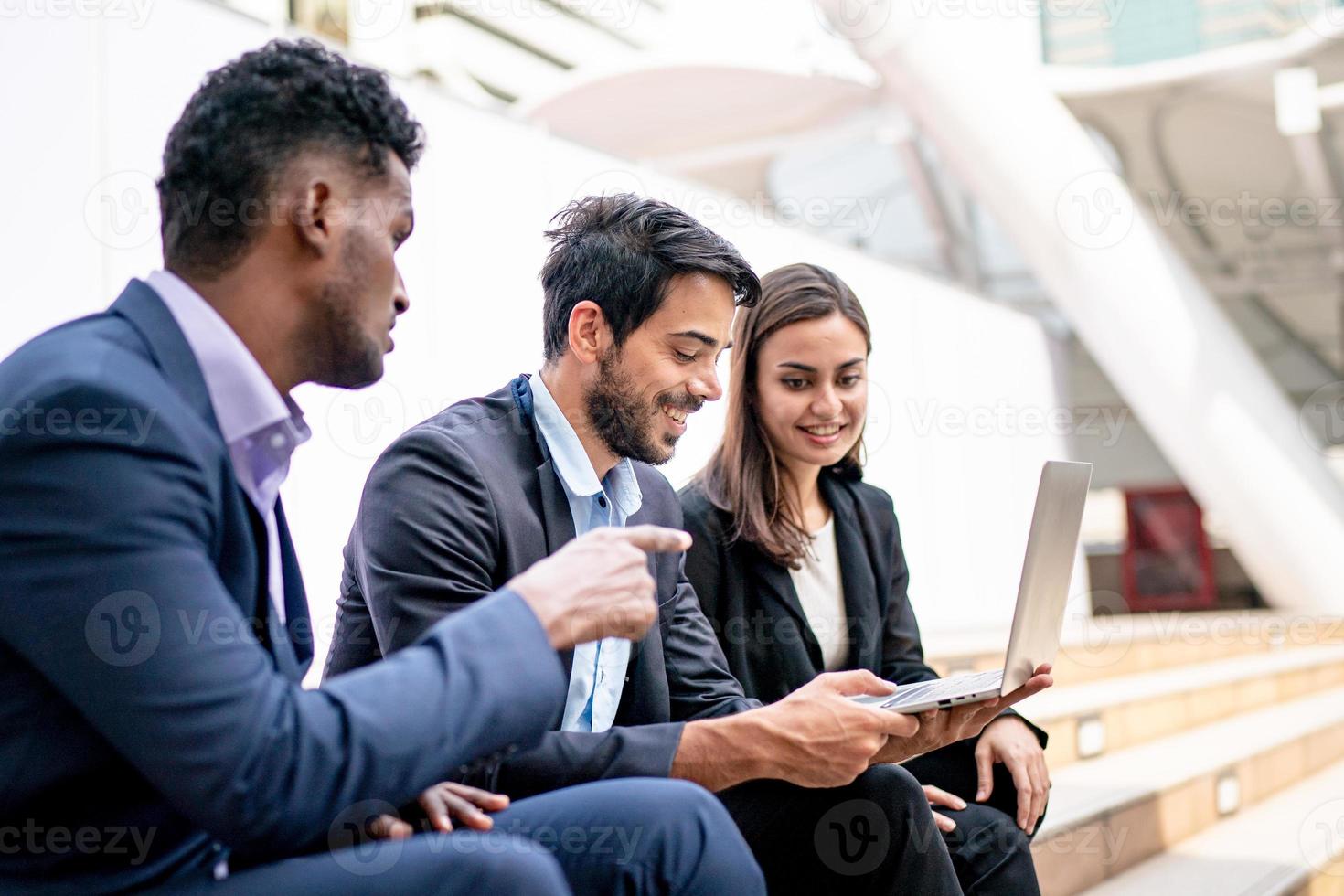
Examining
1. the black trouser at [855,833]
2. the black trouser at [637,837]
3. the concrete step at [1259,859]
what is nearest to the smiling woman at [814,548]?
the black trouser at [855,833]

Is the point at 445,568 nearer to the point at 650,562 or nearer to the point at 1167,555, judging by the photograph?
the point at 650,562

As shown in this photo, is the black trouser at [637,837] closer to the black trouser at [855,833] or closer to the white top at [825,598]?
the black trouser at [855,833]

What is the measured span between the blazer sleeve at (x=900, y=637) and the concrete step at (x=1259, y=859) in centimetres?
98

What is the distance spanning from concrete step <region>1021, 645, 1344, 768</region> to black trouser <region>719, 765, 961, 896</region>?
1.94 meters

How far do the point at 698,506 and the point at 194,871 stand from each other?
1377 mm

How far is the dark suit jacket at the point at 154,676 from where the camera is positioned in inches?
32.3

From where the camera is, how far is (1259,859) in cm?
325

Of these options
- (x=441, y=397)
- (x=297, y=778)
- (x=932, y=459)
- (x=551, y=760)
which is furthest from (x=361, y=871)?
(x=932, y=459)

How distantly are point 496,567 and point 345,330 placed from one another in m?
0.53

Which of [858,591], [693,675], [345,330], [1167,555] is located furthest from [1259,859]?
[1167,555]

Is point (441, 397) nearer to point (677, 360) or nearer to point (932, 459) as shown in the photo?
point (677, 360)

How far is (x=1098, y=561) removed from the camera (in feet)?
46.1

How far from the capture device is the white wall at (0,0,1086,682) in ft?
10.0

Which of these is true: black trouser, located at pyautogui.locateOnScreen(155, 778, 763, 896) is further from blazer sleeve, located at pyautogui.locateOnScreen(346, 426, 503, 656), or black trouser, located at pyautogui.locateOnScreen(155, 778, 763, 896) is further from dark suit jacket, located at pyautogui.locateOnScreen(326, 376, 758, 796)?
blazer sleeve, located at pyautogui.locateOnScreen(346, 426, 503, 656)
